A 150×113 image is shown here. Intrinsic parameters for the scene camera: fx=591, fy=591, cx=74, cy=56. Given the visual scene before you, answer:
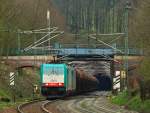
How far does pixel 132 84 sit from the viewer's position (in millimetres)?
52344

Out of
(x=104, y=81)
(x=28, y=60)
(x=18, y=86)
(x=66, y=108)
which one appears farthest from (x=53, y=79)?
(x=104, y=81)

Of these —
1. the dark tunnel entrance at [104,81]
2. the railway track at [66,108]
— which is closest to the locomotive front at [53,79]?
the railway track at [66,108]

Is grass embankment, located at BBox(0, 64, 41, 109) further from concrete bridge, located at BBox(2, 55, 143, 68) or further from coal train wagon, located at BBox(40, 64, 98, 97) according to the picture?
coal train wagon, located at BBox(40, 64, 98, 97)

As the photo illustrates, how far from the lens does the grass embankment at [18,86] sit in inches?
2162

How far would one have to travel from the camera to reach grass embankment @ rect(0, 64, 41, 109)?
→ 54.9 metres

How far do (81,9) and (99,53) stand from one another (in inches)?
3242

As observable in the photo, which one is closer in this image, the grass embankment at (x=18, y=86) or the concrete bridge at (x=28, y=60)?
the grass embankment at (x=18, y=86)

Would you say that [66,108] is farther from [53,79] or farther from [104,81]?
[104,81]

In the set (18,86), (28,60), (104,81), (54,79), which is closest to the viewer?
(54,79)

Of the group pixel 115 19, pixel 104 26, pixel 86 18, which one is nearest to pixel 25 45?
pixel 115 19

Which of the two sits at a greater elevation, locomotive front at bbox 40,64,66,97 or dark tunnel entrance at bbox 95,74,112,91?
locomotive front at bbox 40,64,66,97

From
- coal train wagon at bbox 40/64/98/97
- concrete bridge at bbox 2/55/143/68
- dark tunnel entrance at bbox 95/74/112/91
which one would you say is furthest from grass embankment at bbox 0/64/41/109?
dark tunnel entrance at bbox 95/74/112/91

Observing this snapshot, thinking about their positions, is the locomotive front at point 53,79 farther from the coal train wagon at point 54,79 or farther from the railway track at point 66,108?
the railway track at point 66,108

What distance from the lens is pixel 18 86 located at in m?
64.8
